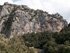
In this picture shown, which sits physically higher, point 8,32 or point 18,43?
point 8,32

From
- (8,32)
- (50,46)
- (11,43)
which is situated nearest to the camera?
(11,43)

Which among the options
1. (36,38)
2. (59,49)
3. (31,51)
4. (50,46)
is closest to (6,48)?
(31,51)

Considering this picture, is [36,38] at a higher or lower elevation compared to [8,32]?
lower

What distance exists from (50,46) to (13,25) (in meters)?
98.2

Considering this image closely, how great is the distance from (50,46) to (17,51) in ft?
171

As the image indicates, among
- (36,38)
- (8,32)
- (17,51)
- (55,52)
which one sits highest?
(8,32)

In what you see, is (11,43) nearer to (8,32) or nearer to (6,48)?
(6,48)

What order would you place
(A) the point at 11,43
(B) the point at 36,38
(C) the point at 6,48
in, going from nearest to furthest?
(C) the point at 6,48 < (A) the point at 11,43 < (B) the point at 36,38

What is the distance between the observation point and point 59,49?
94688mm

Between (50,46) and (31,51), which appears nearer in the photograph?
(31,51)

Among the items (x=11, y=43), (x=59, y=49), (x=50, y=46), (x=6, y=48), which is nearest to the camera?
(x=6, y=48)

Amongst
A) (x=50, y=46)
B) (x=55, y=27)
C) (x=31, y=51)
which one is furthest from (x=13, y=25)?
(x=31, y=51)

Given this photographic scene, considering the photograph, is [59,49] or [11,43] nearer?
[11,43]

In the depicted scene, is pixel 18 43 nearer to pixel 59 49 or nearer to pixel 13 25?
pixel 59 49
